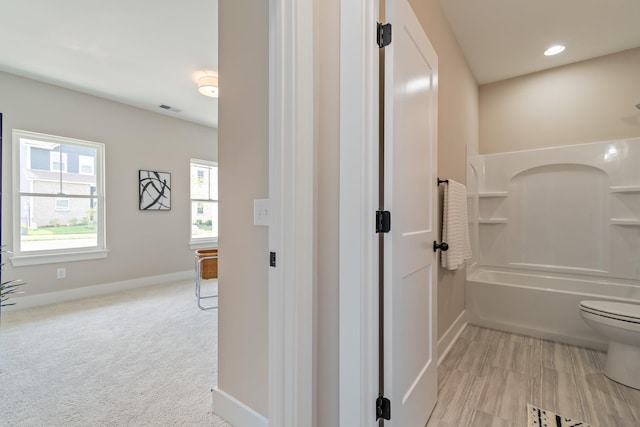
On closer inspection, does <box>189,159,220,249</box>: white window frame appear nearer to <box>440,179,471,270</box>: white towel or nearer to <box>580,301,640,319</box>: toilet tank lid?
<box>440,179,471,270</box>: white towel

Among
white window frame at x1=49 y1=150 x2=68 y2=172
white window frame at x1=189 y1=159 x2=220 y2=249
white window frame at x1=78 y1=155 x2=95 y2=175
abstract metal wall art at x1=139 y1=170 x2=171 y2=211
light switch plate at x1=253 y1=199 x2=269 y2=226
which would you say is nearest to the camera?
light switch plate at x1=253 y1=199 x2=269 y2=226

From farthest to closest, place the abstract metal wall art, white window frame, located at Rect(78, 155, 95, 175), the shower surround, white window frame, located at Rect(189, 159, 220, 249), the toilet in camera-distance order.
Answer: white window frame, located at Rect(189, 159, 220, 249) → the abstract metal wall art → white window frame, located at Rect(78, 155, 95, 175) → the shower surround → the toilet

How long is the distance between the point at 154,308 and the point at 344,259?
3198 mm

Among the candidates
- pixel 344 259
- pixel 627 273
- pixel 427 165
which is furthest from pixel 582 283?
pixel 344 259

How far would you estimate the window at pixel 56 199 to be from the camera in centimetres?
338

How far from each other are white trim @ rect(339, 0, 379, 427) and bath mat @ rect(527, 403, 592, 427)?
1.11 metres

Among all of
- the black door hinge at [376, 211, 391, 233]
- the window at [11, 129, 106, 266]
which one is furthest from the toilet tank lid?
the window at [11, 129, 106, 266]

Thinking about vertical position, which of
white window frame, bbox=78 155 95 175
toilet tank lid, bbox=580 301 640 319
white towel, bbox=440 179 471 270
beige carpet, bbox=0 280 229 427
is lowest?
beige carpet, bbox=0 280 229 427

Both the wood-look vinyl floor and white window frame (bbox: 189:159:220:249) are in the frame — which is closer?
the wood-look vinyl floor

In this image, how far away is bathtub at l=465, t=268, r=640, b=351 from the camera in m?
2.47

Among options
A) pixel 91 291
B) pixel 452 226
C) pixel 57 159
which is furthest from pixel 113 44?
pixel 452 226

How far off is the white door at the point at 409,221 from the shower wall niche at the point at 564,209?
89.0 inches

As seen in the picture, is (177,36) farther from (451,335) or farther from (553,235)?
(553,235)

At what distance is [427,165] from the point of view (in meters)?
1.57
